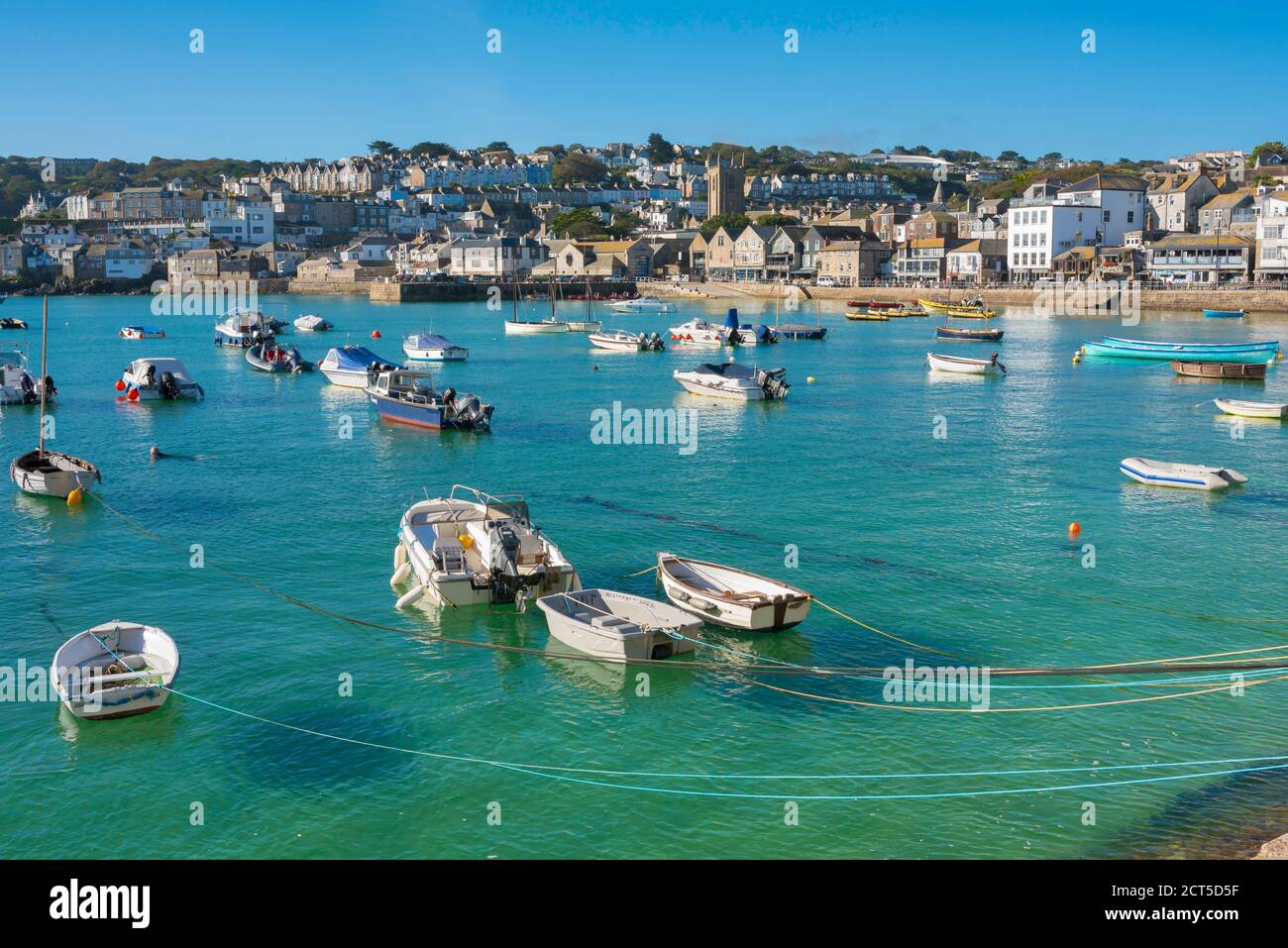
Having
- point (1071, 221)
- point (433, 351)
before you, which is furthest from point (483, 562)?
point (1071, 221)

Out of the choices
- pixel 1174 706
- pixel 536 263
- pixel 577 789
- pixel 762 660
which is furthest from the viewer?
pixel 536 263

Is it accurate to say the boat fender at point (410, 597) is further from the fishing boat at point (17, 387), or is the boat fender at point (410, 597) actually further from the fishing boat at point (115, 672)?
the fishing boat at point (17, 387)

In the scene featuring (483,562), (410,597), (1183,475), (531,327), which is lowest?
(410,597)

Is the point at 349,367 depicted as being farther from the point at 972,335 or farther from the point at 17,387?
the point at 972,335

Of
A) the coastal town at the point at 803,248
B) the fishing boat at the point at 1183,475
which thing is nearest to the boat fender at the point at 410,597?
the fishing boat at the point at 1183,475

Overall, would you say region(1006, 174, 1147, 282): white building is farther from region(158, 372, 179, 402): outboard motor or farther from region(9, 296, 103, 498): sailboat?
region(9, 296, 103, 498): sailboat

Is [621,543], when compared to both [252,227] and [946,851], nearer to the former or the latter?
[946,851]
